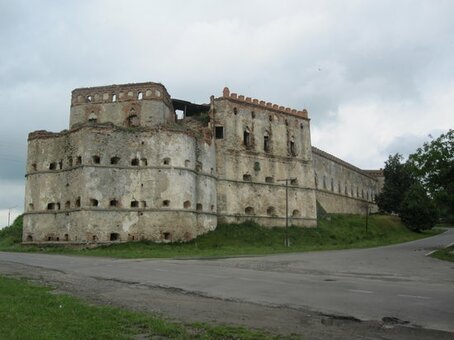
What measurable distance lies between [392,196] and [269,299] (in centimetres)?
5773

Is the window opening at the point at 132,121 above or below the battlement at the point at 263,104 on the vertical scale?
below

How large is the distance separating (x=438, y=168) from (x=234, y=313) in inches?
1125

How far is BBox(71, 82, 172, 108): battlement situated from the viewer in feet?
143

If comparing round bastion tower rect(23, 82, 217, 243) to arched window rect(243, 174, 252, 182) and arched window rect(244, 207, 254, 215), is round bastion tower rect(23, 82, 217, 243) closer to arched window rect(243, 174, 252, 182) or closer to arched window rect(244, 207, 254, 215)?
arched window rect(244, 207, 254, 215)

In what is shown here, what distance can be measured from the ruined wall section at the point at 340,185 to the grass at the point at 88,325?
4937cm

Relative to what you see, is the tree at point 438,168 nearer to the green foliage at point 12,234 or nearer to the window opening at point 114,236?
the window opening at point 114,236

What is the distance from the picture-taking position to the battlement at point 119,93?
143ft

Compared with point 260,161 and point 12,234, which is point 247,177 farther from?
point 12,234

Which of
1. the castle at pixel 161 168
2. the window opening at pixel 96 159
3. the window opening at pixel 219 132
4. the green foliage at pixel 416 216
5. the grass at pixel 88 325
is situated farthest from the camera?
the green foliage at pixel 416 216

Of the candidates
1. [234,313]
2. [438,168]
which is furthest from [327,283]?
[438,168]

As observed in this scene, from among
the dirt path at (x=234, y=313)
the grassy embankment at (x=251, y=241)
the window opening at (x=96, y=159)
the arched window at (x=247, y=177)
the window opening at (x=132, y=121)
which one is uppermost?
the window opening at (x=132, y=121)

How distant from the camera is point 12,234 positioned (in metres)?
47.7

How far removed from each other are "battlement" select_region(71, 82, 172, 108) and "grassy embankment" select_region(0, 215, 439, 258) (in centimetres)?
1321

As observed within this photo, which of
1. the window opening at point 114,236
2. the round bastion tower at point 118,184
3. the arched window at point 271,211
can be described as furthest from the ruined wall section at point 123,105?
the arched window at point 271,211
